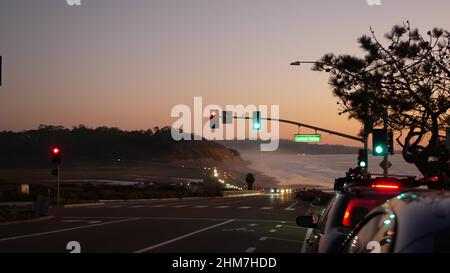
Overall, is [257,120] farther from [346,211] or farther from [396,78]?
[346,211]

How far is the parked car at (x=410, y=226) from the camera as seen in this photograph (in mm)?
3770

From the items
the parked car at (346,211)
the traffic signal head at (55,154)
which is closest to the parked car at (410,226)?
the parked car at (346,211)

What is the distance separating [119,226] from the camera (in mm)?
24375

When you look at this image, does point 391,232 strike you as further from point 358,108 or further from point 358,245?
point 358,108

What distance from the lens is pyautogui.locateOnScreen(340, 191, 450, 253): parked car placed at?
377cm

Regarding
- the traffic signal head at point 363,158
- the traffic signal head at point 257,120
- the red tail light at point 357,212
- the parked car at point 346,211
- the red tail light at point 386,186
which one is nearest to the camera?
the parked car at point 346,211

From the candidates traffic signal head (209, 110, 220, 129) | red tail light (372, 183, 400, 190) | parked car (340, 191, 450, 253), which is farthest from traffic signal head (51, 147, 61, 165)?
parked car (340, 191, 450, 253)

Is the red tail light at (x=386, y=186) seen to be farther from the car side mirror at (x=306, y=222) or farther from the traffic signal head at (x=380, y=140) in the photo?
the traffic signal head at (x=380, y=140)

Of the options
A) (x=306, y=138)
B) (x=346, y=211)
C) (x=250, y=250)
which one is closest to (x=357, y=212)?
(x=346, y=211)

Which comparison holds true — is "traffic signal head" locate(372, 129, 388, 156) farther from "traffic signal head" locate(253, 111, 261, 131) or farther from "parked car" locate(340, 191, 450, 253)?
"parked car" locate(340, 191, 450, 253)

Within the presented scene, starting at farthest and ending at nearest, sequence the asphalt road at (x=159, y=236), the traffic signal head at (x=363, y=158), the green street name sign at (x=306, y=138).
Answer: the green street name sign at (x=306, y=138), the traffic signal head at (x=363, y=158), the asphalt road at (x=159, y=236)

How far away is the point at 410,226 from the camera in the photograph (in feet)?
13.1
